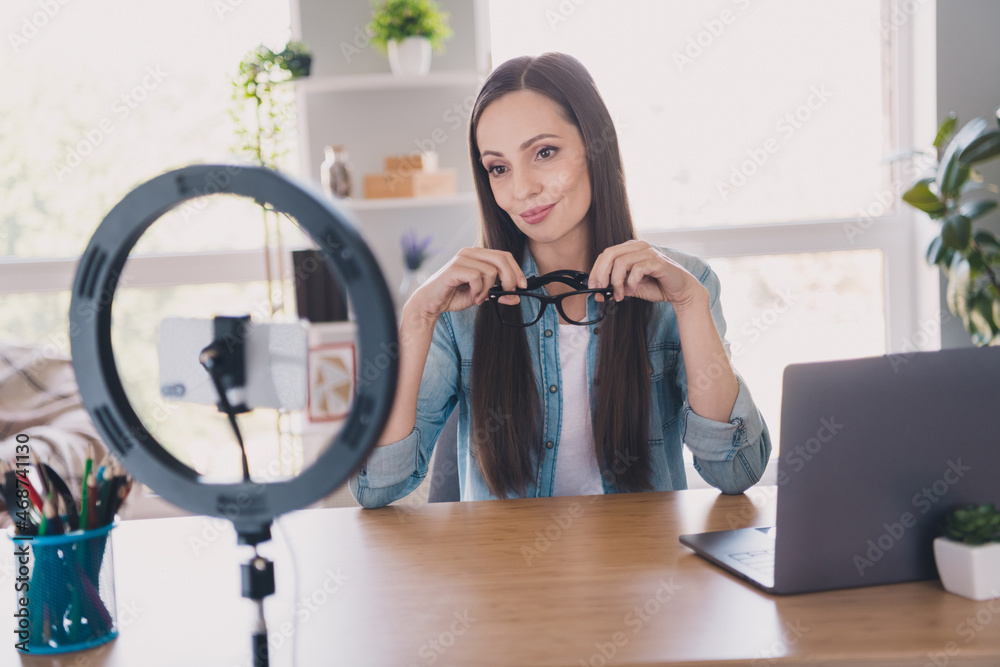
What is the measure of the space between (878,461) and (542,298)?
1.65 ft

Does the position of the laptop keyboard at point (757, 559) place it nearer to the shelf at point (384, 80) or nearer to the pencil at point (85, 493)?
the pencil at point (85, 493)

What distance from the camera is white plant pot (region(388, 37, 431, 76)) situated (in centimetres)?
276

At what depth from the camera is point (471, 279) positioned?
1.13 m

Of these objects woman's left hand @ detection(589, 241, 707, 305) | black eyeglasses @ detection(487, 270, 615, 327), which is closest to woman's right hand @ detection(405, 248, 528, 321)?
black eyeglasses @ detection(487, 270, 615, 327)

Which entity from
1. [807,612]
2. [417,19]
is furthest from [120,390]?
[417,19]

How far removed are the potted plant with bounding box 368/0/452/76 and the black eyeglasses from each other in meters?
1.64

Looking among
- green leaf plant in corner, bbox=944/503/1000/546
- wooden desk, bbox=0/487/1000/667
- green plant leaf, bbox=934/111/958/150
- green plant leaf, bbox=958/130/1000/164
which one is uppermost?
green plant leaf, bbox=934/111/958/150

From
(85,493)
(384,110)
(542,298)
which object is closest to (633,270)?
(542,298)

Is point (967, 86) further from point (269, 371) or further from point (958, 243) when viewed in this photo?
point (269, 371)

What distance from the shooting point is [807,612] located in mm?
697

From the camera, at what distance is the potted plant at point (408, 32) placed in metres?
2.73

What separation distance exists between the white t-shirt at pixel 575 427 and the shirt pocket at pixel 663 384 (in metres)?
0.12

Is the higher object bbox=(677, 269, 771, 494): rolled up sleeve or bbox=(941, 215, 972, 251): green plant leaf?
bbox=(941, 215, 972, 251): green plant leaf

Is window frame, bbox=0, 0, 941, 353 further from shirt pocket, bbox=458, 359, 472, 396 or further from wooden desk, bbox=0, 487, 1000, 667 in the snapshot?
wooden desk, bbox=0, 487, 1000, 667
